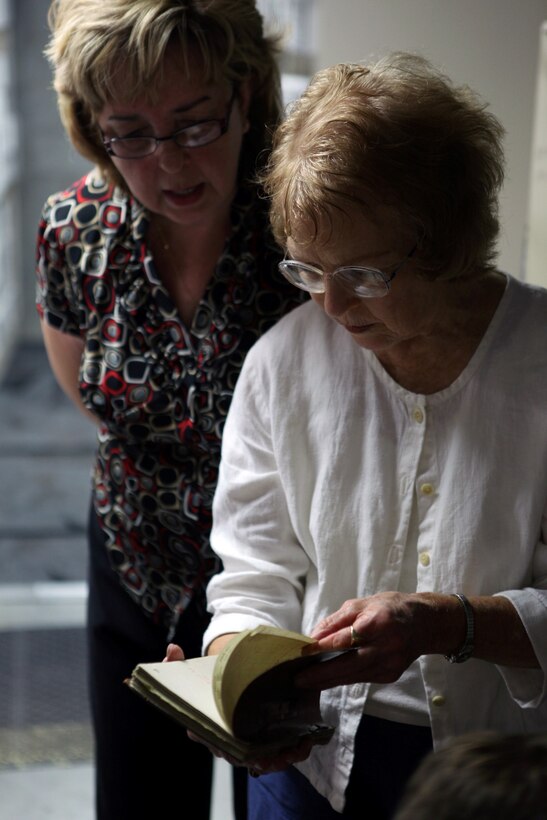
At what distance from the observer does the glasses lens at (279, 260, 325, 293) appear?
1.44 meters

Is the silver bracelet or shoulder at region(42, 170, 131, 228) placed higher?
shoulder at region(42, 170, 131, 228)

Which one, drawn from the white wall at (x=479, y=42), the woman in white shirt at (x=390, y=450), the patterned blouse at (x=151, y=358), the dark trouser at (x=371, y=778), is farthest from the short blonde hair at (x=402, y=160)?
the white wall at (x=479, y=42)

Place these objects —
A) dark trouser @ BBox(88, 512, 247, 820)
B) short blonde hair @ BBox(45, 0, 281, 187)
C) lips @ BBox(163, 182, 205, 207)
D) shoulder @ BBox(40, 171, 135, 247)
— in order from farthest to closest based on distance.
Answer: dark trouser @ BBox(88, 512, 247, 820) → shoulder @ BBox(40, 171, 135, 247) → lips @ BBox(163, 182, 205, 207) → short blonde hair @ BBox(45, 0, 281, 187)

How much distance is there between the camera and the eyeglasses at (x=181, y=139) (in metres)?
1.71

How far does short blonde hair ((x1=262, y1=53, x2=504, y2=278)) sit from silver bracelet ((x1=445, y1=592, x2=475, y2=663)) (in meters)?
0.43

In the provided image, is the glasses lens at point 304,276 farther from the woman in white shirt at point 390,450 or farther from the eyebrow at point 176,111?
the eyebrow at point 176,111

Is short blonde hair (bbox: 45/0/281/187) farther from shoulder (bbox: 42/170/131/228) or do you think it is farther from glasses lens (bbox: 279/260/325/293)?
glasses lens (bbox: 279/260/325/293)

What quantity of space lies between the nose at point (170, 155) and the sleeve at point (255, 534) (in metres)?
0.34

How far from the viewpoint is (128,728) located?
2051mm

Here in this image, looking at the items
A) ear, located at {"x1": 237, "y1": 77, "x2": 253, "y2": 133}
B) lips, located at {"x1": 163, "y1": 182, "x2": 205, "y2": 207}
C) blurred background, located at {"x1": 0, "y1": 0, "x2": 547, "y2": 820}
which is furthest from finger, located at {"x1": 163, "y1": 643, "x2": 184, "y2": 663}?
blurred background, located at {"x1": 0, "y1": 0, "x2": 547, "y2": 820}

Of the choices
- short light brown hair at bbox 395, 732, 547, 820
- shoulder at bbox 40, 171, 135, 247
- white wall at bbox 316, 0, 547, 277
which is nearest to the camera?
short light brown hair at bbox 395, 732, 547, 820

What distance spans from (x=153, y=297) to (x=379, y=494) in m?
0.61

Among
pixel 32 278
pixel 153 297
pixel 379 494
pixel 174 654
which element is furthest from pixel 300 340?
pixel 32 278

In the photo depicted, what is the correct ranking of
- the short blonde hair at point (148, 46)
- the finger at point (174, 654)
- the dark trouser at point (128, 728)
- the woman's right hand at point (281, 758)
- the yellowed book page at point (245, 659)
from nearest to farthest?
the yellowed book page at point (245, 659) → the woman's right hand at point (281, 758) → the finger at point (174, 654) → the short blonde hair at point (148, 46) → the dark trouser at point (128, 728)
